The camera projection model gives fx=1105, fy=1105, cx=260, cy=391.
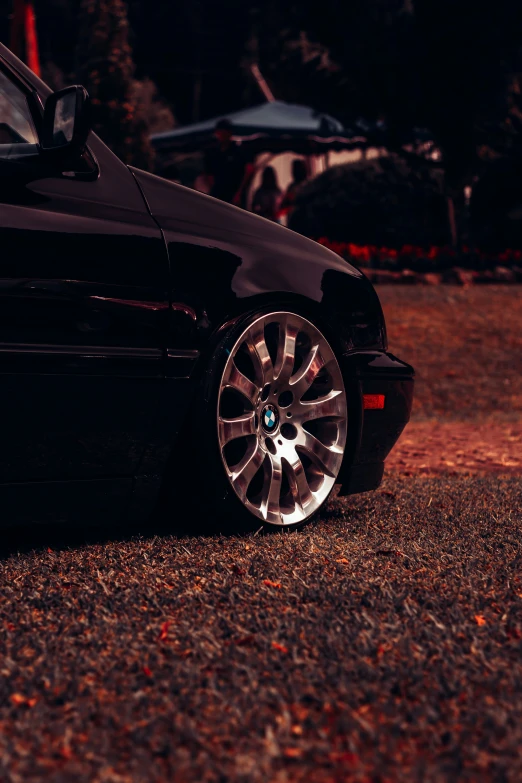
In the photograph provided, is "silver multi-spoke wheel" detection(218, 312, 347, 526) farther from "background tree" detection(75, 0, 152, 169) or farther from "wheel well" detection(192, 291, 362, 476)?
"background tree" detection(75, 0, 152, 169)

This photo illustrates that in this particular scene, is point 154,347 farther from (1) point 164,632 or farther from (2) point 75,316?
(1) point 164,632

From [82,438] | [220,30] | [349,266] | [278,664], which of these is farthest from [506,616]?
[220,30]

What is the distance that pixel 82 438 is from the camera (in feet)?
12.9

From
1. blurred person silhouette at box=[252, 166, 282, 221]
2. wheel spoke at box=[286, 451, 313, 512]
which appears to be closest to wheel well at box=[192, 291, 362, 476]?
wheel spoke at box=[286, 451, 313, 512]

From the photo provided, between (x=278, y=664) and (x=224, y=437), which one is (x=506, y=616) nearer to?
(x=278, y=664)

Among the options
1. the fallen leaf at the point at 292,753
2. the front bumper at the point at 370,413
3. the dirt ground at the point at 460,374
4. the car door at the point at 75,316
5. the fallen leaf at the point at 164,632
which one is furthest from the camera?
the dirt ground at the point at 460,374

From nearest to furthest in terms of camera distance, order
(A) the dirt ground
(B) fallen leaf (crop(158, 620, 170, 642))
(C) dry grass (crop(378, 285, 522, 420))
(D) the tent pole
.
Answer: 1. (B) fallen leaf (crop(158, 620, 170, 642))
2. (A) the dirt ground
3. (C) dry grass (crop(378, 285, 522, 420))
4. (D) the tent pole

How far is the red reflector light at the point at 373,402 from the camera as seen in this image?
4.76 metres

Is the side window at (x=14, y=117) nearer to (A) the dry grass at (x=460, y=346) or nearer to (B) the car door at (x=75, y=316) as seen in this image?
(B) the car door at (x=75, y=316)

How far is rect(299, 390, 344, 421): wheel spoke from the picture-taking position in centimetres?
450

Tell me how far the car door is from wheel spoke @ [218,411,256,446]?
11.1 inches

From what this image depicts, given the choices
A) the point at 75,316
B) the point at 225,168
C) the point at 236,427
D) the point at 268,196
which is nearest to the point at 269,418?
the point at 236,427

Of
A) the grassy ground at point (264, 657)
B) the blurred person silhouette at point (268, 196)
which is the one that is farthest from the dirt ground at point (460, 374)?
the blurred person silhouette at point (268, 196)

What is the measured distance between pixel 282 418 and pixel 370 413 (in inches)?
20.5
